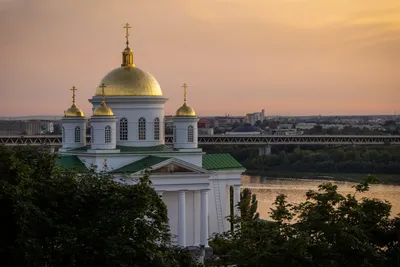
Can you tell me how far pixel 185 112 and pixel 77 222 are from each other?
12335 millimetres

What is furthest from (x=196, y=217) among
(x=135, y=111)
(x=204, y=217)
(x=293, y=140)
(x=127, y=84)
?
(x=293, y=140)

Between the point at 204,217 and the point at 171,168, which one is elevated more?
the point at 171,168

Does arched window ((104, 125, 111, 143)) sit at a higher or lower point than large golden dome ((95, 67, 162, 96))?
lower

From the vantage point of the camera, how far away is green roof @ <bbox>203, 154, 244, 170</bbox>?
94.5 ft

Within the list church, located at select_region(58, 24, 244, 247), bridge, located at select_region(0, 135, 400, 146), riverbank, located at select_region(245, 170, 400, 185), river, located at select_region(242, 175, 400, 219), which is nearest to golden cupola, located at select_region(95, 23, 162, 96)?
church, located at select_region(58, 24, 244, 247)

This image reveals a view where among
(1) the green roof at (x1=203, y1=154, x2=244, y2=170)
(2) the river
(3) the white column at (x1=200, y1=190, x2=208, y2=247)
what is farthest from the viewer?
(2) the river

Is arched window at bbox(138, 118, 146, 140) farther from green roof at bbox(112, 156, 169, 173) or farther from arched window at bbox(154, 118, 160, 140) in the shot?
green roof at bbox(112, 156, 169, 173)

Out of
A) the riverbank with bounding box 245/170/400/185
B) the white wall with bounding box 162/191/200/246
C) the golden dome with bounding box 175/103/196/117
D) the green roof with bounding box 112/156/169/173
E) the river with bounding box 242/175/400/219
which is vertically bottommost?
the riverbank with bounding box 245/170/400/185

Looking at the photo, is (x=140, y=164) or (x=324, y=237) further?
(x=140, y=164)

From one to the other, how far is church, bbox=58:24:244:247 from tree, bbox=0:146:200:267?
899cm

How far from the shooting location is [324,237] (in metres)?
16.3

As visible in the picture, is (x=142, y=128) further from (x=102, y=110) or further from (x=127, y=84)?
(x=102, y=110)

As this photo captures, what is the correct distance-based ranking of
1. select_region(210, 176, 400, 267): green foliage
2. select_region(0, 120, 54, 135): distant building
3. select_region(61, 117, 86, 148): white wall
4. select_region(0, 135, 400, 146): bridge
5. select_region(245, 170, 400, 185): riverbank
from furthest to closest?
select_region(0, 120, 54, 135): distant building, select_region(0, 135, 400, 146): bridge, select_region(245, 170, 400, 185): riverbank, select_region(61, 117, 86, 148): white wall, select_region(210, 176, 400, 267): green foliage

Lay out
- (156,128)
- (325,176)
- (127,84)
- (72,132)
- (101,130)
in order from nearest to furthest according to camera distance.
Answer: (101,130) → (127,84) → (156,128) → (72,132) → (325,176)
